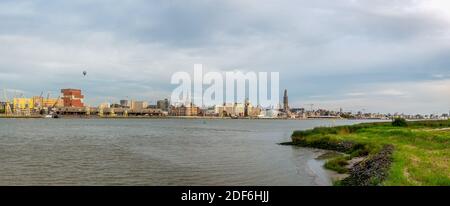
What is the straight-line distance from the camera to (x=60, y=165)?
45031 millimetres

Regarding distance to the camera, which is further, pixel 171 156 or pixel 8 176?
pixel 171 156

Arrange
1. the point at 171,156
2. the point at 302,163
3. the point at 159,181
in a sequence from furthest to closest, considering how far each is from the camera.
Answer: the point at 171,156
the point at 302,163
the point at 159,181

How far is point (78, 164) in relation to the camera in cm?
4612

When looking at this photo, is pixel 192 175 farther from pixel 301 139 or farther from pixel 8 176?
pixel 301 139
